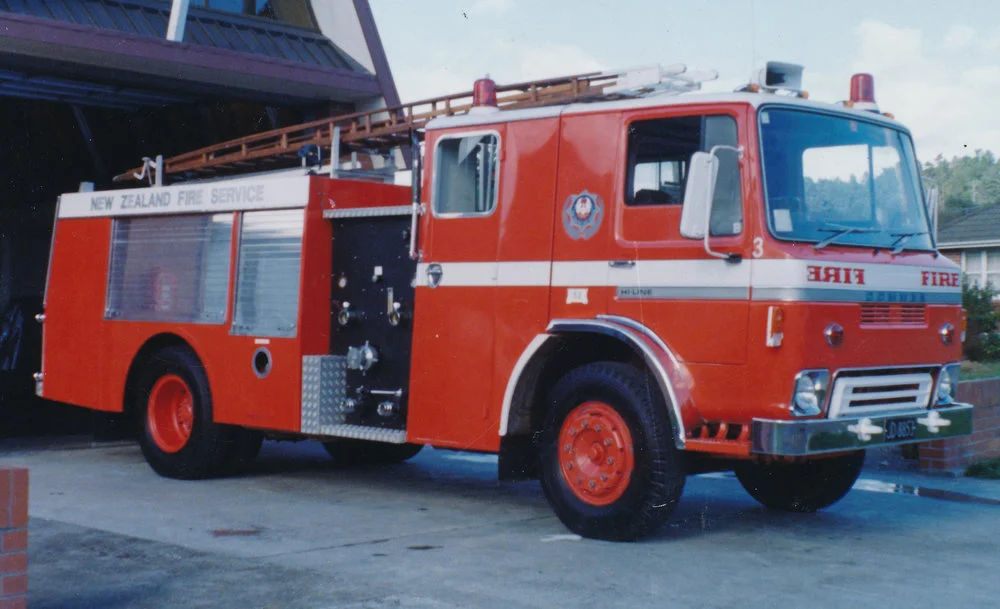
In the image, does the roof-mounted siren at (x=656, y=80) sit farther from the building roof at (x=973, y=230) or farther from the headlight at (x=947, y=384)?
the building roof at (x=973, y=230)

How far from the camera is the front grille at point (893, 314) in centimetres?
724

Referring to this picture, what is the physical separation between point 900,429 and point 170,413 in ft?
20.5

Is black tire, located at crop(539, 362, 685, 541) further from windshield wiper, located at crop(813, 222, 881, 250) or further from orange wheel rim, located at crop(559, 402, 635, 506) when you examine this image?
windshield wiper, located at crop(813, 222, 881, 250)

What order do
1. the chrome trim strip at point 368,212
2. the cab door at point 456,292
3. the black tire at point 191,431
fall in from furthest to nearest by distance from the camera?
1. the black tire at point 191,431
2. the chrome trim strip at point 368,212
3. the cab door at point 456,292

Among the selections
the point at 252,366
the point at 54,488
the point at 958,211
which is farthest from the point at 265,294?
the point at 958,211

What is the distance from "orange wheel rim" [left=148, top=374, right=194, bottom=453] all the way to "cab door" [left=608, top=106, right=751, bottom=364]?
4.63 meters

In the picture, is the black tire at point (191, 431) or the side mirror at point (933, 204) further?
the black tire at point (191, 431)

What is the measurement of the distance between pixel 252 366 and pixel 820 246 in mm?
4692

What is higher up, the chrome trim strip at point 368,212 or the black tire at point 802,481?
the chrome trim strip at point 368,212

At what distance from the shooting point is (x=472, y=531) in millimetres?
7969

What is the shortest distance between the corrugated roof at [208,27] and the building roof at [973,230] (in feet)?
68.4

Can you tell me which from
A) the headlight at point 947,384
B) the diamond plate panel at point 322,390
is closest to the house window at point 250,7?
the diamond plate panel at point 322,390

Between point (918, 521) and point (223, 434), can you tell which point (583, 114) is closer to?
point (918, 521)

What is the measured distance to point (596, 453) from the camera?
7566 millimetres
